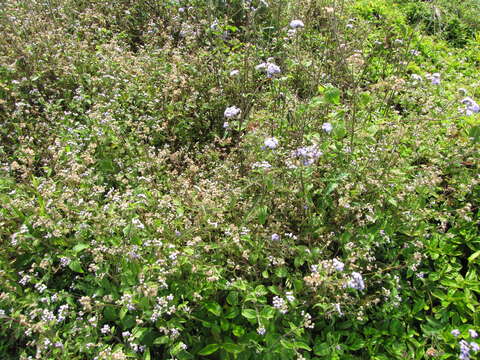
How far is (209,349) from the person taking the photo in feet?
6.87

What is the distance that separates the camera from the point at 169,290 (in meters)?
2.25

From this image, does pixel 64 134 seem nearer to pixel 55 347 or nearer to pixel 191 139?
pixel 191 139

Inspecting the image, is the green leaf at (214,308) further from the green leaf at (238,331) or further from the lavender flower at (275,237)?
the lavender flower at (275,237)

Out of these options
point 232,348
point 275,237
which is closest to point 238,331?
point 232,348

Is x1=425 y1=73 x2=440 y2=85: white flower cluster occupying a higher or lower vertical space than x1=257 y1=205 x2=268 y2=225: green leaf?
higher

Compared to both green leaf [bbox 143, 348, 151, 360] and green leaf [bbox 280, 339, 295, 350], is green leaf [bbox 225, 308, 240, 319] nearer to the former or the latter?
green leaf [bbox 280, 339, 295, 350]

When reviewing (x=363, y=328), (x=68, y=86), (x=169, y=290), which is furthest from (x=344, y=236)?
(x=68, y=86)

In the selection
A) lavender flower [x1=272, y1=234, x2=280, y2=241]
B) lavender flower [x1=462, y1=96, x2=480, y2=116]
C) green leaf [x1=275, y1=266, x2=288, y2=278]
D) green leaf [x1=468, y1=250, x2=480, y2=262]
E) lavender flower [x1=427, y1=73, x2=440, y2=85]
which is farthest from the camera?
lavender flower [x1=427, y1=73, x2=440, y2=85]

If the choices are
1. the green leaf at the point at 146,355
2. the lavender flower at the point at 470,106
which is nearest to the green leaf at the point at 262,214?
the green leaf at the point at 146,355

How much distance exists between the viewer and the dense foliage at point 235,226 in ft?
7.05

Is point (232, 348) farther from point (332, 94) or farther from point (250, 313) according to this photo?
point (332, 94)

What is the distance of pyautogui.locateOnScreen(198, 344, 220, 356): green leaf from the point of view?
6.83 feet

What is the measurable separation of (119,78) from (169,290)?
8.71ft

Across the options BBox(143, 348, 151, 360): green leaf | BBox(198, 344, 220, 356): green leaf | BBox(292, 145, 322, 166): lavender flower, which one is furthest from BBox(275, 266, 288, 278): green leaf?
BBox(143, 348, 151, 360): green leaf
